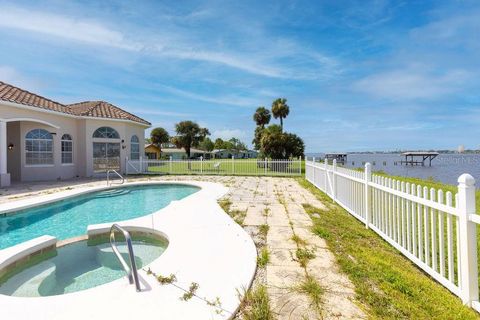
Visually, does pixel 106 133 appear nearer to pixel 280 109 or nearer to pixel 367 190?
pixel 367 190

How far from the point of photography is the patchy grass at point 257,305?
7.32ft

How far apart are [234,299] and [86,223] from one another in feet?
19.6

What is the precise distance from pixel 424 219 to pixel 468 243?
31.0 inches

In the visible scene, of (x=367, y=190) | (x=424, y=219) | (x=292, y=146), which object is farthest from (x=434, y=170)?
(x=424, y=219)

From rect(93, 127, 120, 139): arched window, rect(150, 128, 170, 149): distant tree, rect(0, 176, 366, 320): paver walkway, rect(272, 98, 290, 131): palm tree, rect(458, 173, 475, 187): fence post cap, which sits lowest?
rect(0, 176, 366, 320): paver walkway

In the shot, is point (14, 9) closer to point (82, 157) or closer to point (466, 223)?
point (82, 157)

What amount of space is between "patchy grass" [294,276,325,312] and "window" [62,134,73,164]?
17.3 m

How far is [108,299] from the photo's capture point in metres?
2.59

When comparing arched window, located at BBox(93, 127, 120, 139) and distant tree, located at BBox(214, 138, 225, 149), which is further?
distant tree, located at BBox(214, 138, 225, 149)

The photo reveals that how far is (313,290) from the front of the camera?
2.64 metres

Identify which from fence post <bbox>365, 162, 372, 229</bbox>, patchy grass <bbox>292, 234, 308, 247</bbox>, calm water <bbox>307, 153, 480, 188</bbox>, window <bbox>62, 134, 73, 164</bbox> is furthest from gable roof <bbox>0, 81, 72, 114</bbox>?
calm water <bbox>307, 153, 480, 188</bbox>

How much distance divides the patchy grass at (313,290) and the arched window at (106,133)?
57.7 feet

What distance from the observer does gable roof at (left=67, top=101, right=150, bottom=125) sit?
1646 cm

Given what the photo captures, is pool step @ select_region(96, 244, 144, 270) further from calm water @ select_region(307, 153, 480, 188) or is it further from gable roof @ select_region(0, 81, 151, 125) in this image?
calm water @ select_region(307, 153, 480, 188)
